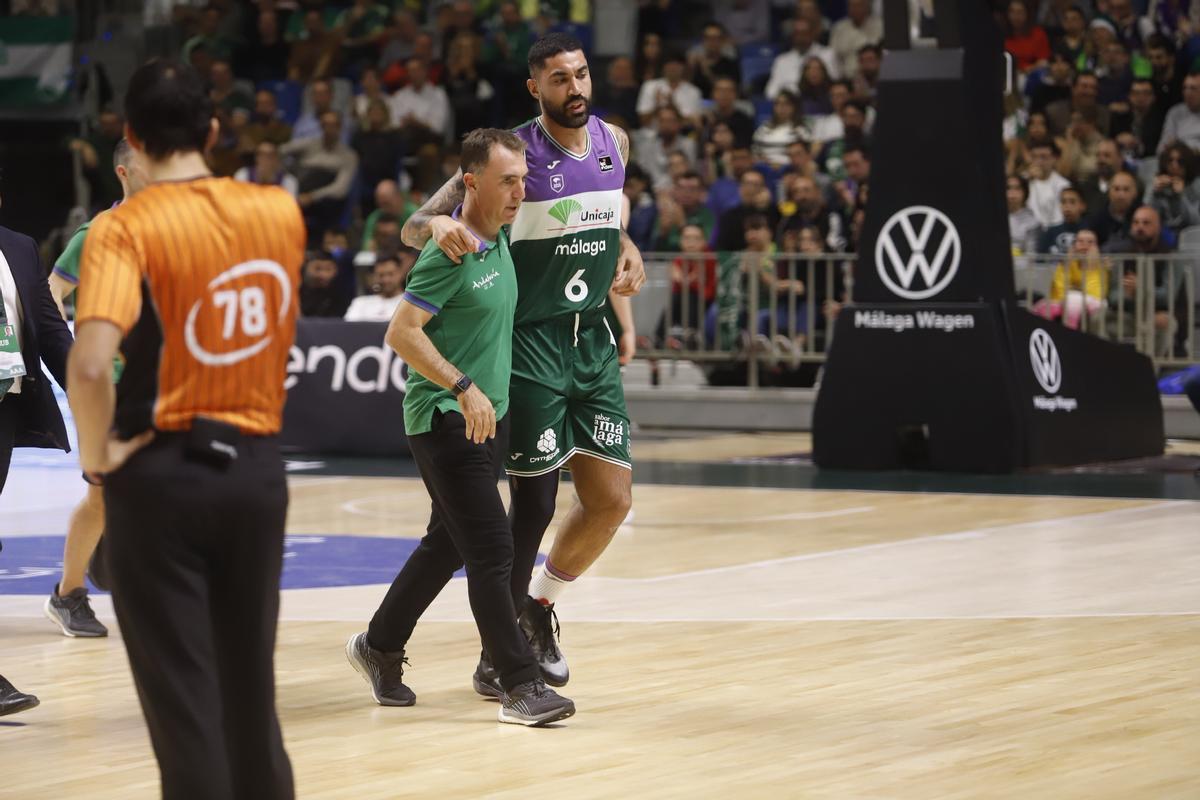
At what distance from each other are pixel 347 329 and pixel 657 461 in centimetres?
268

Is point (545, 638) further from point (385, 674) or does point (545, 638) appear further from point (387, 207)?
point (387, 207)

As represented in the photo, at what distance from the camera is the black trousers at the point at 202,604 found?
4.26 metres

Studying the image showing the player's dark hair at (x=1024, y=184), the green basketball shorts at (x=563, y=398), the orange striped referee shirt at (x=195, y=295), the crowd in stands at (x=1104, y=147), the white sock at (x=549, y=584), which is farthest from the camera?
the player's dark hair at (x=1024, y=184)

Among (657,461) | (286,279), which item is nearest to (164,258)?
(286,279)

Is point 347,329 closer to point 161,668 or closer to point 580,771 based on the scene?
point 580,771

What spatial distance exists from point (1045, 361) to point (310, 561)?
256 inches

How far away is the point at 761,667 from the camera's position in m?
7.70

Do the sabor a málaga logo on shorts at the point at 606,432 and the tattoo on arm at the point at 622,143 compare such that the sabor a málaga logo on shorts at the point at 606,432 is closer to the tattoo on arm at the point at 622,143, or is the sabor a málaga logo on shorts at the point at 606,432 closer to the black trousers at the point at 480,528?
the black trousers at the point at 480,528

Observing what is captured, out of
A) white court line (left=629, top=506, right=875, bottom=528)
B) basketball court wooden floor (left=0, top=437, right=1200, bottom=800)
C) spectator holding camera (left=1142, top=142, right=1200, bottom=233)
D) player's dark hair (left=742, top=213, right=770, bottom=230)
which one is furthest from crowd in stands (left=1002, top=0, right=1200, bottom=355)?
white court line (left=629, top=506, right=875, bottom=528)

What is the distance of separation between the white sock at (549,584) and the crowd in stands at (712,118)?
35.1 ft

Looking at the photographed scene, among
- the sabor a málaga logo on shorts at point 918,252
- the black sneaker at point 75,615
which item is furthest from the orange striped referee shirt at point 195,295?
the sabor a málaga logo on shorts at point 918,252

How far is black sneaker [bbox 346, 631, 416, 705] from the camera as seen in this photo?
7102 mm

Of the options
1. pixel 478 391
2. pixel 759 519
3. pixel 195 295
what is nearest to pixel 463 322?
pixel 478 391

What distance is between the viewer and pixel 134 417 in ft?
14.2
